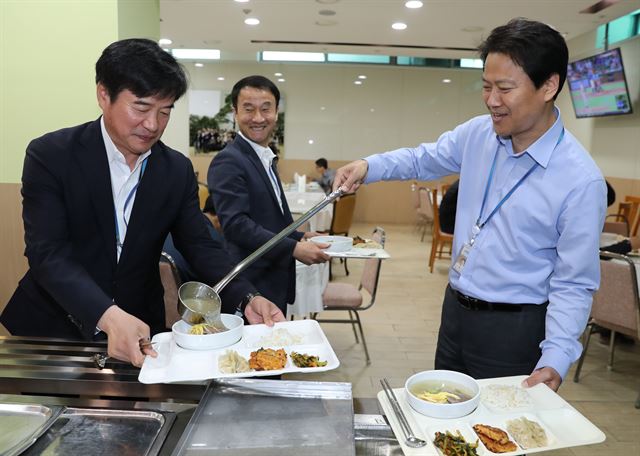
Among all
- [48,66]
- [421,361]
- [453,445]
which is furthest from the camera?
[421,361]

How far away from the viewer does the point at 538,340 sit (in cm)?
129

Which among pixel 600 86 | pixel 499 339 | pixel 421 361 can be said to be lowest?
pixel 421 361

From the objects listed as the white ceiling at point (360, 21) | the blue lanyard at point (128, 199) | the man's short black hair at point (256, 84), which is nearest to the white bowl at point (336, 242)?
the man's short black hair at point (256, 84)

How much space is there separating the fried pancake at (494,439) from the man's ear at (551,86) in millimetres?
773

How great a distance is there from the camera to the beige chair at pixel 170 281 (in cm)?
222

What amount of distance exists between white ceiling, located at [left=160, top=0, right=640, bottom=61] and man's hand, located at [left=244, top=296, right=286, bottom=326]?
4711 millimetres

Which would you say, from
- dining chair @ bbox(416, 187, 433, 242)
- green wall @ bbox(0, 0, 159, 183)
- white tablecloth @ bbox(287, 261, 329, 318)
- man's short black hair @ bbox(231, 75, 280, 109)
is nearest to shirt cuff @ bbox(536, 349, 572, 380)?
man's short black hair @ bbox(231, 75, 280, 109)

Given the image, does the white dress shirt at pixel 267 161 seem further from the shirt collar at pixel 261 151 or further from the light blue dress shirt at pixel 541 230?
the light blue dress shirt at pixel 541 230

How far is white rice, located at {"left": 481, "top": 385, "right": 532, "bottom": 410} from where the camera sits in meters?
0.91

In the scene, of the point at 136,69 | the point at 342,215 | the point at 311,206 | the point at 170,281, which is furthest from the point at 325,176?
the point at 136,69

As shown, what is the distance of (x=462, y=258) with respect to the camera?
136cm

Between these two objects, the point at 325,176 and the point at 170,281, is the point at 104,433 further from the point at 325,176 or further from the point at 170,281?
the point at 325,176

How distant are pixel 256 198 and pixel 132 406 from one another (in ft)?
3.80

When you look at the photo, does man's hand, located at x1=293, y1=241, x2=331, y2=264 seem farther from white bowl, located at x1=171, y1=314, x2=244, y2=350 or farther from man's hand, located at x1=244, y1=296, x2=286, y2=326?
white bowl, located at x1=171, y1=314, x2=244, y2=350
